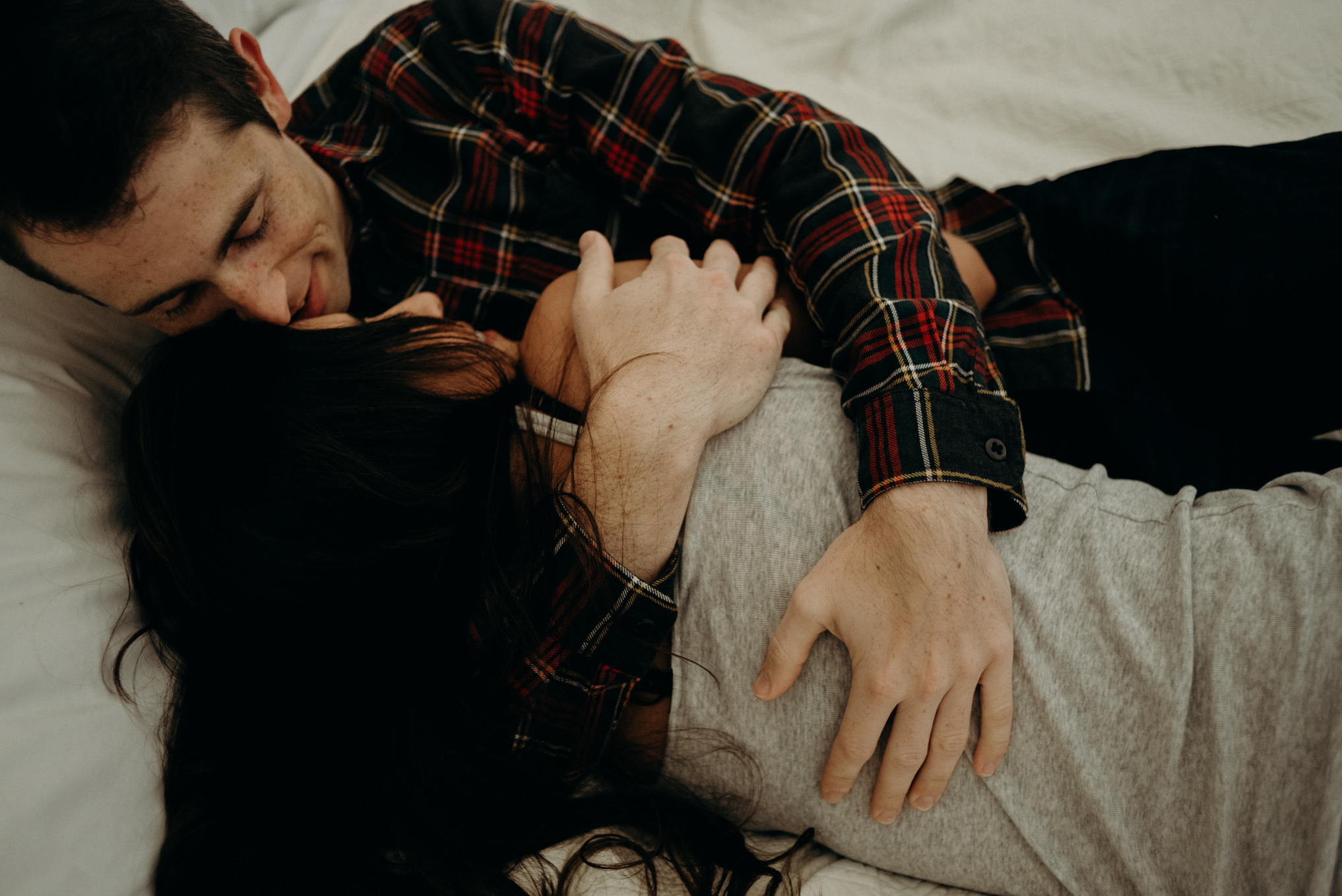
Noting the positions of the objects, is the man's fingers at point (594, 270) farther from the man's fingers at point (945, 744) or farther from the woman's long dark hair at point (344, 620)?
the man's fingers at point (945, 744)

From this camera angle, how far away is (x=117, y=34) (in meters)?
0.65

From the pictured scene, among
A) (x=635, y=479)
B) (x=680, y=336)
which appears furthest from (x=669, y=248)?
(x=635, y=479)

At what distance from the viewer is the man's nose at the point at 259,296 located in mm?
744

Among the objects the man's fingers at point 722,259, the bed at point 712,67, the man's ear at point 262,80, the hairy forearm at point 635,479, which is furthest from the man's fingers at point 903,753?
the man's ear at point 262,80

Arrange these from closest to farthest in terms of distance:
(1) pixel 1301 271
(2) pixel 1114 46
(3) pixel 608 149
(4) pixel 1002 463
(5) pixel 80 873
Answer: (5) pixel 80 873
(4) pixel 1002 463
(1) pixel 1301 271
(3) pixel 608 149
(2) pixel 1114 46

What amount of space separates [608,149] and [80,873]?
95 cm

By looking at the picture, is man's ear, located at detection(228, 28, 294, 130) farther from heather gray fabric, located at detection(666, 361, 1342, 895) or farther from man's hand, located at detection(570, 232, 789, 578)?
heather gray fabric, located at detection(666, 361, 1342, 895)

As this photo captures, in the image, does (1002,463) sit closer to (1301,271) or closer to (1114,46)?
(1301,271)

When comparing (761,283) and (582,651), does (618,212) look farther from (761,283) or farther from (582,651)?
(582,651)

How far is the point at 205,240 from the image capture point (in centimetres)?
70

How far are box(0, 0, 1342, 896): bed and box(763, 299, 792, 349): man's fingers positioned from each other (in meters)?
0.49

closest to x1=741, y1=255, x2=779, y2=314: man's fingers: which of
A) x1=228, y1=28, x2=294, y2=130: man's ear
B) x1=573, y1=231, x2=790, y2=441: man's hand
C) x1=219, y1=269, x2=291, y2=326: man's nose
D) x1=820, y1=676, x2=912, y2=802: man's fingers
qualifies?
x1=573, y1=231, x2=790, y2=441: man's hand

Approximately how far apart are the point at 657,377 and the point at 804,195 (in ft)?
1.19

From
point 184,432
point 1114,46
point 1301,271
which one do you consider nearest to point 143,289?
point 184,432
